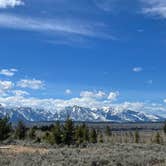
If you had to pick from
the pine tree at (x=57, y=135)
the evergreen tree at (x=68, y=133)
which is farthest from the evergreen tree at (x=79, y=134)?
the pine tree at (x=57, y=135)

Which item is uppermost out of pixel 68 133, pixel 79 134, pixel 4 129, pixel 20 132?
pixel 20 132

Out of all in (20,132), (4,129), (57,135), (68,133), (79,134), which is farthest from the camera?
(20,132)

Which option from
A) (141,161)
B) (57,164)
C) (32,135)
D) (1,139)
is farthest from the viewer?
(32,135)

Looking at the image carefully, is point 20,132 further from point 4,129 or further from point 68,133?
point 4,129

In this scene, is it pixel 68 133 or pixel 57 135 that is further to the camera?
pixel 68 133

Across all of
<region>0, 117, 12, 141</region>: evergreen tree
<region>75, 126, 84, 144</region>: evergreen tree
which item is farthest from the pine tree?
<region>0, 117, 12, 141</region>: evergreen tree

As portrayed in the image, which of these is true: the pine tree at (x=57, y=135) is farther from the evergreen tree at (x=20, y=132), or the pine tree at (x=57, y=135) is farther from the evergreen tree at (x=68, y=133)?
the evergreen tree at (x=20, y=132)

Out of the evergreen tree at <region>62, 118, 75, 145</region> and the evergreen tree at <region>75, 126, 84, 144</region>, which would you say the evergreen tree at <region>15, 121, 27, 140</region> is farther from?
the evergreen tree at <region>62, 118, 75, 145</region>

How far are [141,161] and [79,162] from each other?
4.73 meters

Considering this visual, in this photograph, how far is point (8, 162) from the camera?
2953cm

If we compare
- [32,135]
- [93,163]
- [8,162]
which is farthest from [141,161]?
[32,135]

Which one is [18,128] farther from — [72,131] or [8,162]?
[8,162]

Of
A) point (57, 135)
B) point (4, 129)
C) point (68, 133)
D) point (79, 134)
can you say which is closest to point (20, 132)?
point (79, 134)

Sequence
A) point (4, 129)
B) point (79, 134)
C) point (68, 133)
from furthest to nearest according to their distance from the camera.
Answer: point (79, 134) → point (68, 133) → point (4, 129)
